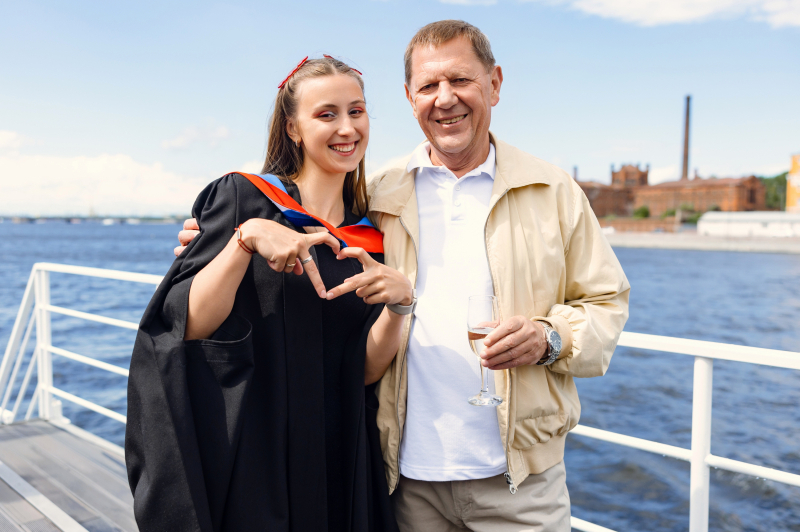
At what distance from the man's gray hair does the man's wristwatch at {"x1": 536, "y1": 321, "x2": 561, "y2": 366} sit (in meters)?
0.83

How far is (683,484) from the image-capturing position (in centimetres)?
874

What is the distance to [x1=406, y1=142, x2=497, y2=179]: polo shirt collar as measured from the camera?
1802 millimetres

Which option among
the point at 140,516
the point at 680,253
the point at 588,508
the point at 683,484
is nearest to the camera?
the point at 140,516

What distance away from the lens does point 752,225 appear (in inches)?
2112

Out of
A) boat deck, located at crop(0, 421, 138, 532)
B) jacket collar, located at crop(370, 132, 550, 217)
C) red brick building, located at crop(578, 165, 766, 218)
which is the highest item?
red brick building, located at crop(578, 165, 766, 218)

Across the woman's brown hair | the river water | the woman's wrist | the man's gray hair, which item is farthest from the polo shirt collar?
the river water

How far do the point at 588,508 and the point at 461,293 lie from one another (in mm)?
7326

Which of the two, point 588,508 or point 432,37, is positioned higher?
point 432,37

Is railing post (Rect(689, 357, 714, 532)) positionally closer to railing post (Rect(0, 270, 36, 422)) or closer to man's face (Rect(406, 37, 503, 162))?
man's face (Rect(406, 37, 503, 162))

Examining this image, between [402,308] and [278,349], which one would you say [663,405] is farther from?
[278,349]

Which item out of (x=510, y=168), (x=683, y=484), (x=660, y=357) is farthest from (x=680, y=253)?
(x=510, y=168)

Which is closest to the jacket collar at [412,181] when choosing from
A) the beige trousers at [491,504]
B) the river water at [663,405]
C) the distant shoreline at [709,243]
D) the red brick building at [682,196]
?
the beige trousers at [491,504]

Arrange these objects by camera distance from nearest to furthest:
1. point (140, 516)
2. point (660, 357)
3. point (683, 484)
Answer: point (140, 516) → point (683, 484) → point (660, 357)

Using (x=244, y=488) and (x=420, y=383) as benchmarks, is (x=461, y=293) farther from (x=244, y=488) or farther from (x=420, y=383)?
(x=244, y=488)
